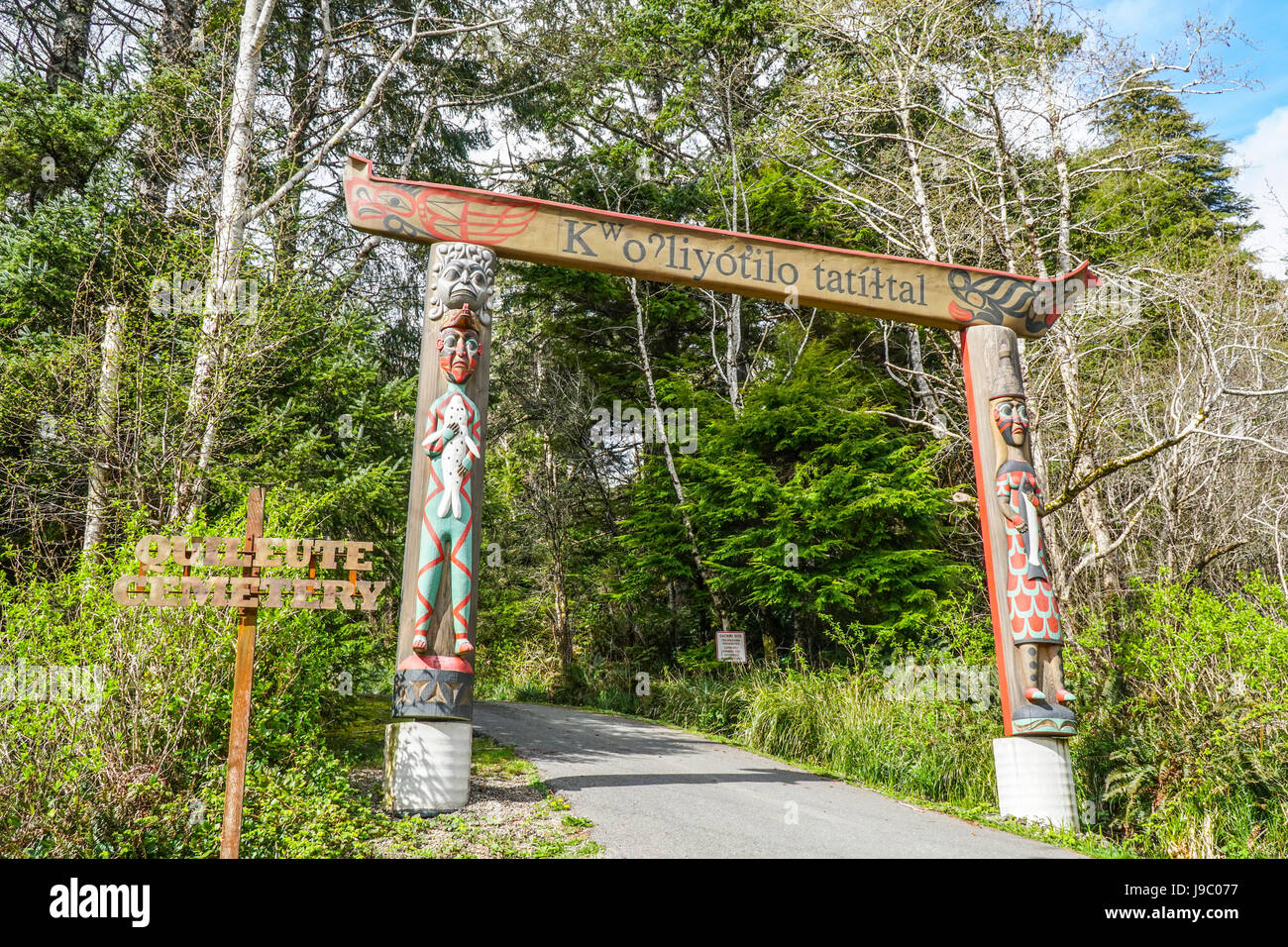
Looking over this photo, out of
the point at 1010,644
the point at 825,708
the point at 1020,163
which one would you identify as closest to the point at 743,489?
the point at 825,708

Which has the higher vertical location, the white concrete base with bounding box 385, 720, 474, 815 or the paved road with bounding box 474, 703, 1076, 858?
the white concrete base with bounding box 385, 720, 474, 815

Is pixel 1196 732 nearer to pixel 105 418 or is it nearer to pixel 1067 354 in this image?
pixel 1067 354

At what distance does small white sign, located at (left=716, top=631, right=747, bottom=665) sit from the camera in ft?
35.4

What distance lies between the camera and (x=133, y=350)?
6.71 metres

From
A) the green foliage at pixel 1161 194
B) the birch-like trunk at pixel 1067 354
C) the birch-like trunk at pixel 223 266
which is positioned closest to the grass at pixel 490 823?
the birch-like trunk at pixel 223 266

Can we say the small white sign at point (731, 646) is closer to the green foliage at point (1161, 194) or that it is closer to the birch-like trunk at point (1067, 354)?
the birch-like trunk at point (1067, 354)

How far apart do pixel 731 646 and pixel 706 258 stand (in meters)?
6.07

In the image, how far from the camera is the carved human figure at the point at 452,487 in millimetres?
5387

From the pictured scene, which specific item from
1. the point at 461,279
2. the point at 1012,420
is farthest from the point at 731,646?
the point at 461,279

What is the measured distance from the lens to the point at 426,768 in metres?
5.23

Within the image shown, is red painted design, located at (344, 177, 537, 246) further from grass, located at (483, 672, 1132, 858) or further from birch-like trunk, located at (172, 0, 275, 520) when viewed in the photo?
grass, located at (483, 672, 1132, 858)

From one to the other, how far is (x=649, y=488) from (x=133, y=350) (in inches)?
316

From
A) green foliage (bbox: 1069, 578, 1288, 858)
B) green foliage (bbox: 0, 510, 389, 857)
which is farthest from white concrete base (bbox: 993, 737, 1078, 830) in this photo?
green foliage (bbox: 0, 510, 389, 857)

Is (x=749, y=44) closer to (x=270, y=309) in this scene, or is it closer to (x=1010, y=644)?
(x=270, y=309)
